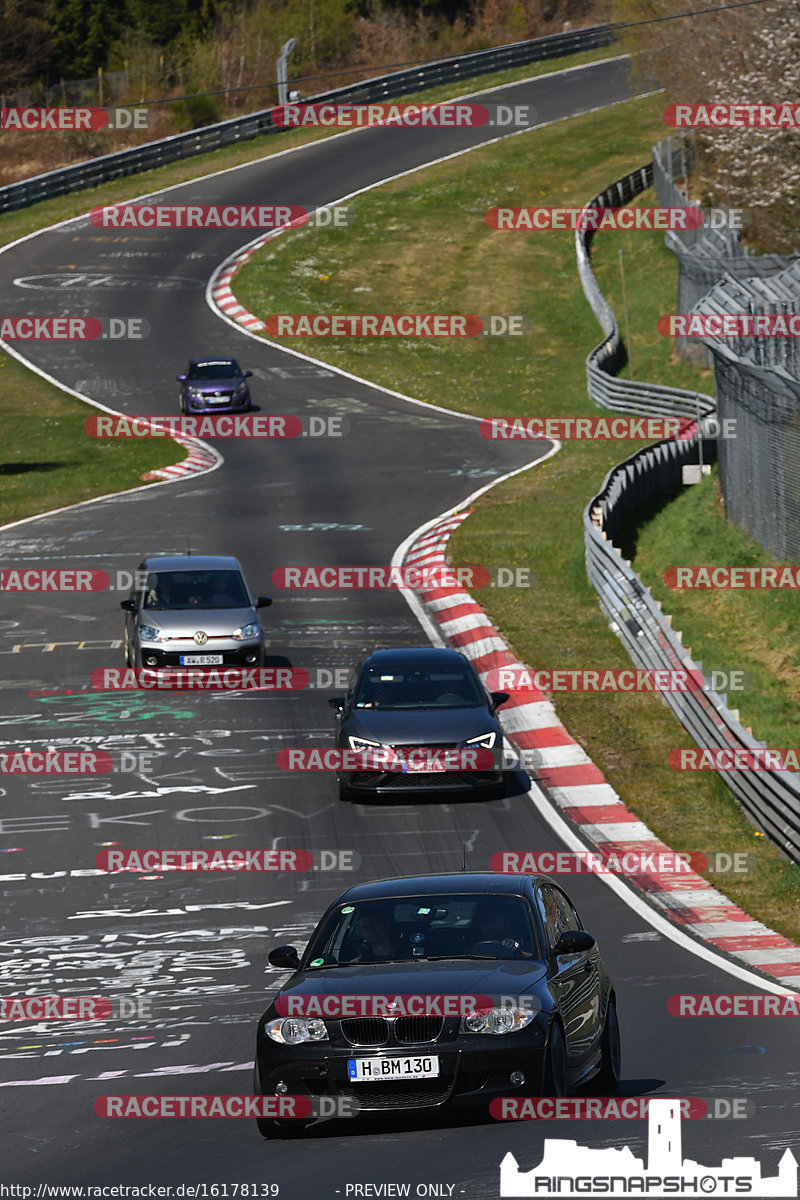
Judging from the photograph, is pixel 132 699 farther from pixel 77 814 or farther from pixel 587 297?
pixel 587 297

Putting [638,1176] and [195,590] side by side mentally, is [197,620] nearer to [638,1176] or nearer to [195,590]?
[195,590]

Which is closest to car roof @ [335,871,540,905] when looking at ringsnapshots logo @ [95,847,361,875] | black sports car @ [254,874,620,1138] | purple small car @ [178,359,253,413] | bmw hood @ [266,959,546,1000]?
black sports car @ [254,874,620,1138]

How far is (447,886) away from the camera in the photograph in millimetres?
10562

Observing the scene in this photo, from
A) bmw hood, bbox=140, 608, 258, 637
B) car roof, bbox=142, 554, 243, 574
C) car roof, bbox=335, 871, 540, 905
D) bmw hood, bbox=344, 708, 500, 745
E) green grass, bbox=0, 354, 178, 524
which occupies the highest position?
car roof, bbox=335, 871, 540, 905

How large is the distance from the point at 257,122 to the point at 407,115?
6558 millimetres

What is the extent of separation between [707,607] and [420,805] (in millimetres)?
11923

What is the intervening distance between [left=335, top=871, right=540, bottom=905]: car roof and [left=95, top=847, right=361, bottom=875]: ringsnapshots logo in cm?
639

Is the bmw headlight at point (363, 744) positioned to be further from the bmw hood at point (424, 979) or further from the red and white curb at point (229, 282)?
the red and white curb at point (229, 282)

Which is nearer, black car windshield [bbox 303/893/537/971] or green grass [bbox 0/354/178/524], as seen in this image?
black car windshield [bbox 303/893/537/971]

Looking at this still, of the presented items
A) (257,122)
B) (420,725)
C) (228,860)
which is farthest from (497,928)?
(257,122)

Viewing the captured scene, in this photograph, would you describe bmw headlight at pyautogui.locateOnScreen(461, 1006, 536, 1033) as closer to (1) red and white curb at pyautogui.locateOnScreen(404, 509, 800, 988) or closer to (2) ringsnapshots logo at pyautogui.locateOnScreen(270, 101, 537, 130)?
(1) red and white curb at pyautogui.locateOnScreen(404, 509, 800, 988)

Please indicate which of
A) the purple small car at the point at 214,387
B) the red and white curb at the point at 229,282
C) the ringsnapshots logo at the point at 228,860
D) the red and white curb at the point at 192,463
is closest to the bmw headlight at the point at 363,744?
the ringsnapshots logo at the point at 228,860

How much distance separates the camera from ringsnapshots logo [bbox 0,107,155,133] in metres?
Result: 79.6

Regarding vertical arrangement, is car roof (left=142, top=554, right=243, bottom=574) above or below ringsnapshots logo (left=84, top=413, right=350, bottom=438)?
above
